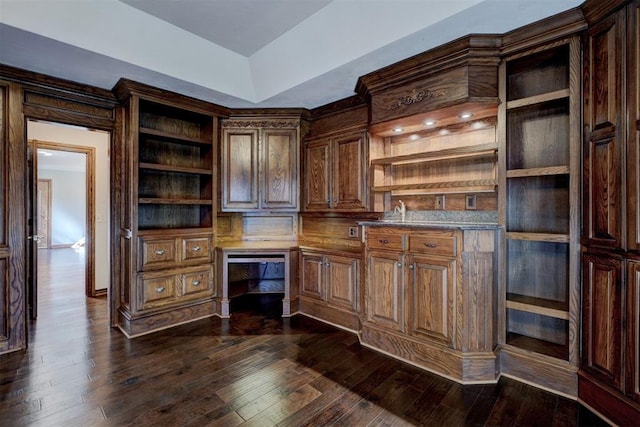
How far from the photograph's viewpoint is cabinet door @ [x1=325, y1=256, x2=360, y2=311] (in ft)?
10.5

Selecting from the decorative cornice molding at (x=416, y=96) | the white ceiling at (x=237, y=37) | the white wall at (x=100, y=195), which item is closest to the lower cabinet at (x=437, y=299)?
the decorative cornice molding at (x=416, y=96)

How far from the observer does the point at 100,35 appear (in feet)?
8.10

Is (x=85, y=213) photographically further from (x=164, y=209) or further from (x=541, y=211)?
(x=541, y=211)

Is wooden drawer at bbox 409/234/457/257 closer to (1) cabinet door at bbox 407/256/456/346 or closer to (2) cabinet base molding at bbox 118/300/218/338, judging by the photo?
(1) cabinet door at bbox 407/256/456/346

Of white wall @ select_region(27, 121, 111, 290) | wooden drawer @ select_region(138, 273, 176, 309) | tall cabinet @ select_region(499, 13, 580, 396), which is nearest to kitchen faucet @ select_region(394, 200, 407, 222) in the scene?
tall cabinet @ select_region(499, 13, 580, 396)

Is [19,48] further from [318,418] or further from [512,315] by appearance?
[512,315]

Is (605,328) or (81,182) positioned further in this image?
(81,182)

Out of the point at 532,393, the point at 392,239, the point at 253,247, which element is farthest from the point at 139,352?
the point at 532,393

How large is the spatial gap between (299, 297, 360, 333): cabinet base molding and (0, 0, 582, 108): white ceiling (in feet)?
7.61

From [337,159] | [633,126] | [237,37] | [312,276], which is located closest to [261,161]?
[337,159]

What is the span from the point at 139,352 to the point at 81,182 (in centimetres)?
1079

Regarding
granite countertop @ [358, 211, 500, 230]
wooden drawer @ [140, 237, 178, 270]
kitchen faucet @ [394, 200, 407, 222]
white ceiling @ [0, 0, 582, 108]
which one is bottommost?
wooden drawer @ [140, 237, 178, 270]

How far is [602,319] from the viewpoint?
6.38ft

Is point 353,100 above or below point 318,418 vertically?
above
